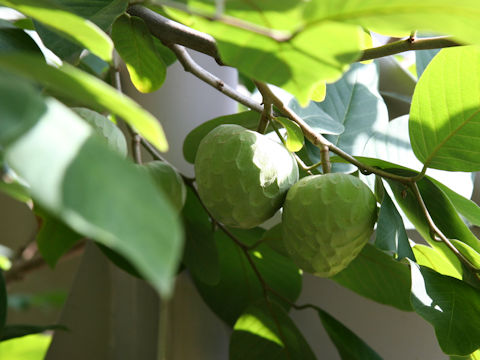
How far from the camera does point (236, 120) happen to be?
0.60 m

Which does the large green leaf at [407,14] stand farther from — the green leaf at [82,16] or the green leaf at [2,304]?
the green leaf at [2,304]

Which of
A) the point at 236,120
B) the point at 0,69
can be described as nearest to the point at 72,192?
the point at 0,69

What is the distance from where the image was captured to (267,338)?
0.62m

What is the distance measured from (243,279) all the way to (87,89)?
0.52 meters

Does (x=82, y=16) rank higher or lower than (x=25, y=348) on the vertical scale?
higher

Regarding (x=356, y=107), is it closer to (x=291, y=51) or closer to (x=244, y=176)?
(x=244, y=176)

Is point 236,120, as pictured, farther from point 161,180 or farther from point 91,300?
point 91,300

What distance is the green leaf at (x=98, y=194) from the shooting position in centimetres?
15

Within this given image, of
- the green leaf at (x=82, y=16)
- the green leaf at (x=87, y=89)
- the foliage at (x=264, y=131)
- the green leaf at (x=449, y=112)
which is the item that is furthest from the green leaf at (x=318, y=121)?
the green leaf at (x=87, y=89)

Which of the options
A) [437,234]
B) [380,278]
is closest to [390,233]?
[437,234]

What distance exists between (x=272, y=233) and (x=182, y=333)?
18 centimetres

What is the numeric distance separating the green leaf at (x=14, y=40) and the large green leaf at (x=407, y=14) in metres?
0.27

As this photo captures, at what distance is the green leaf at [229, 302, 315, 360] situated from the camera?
2.01ft

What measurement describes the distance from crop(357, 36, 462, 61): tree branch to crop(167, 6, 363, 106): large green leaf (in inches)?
5.2
